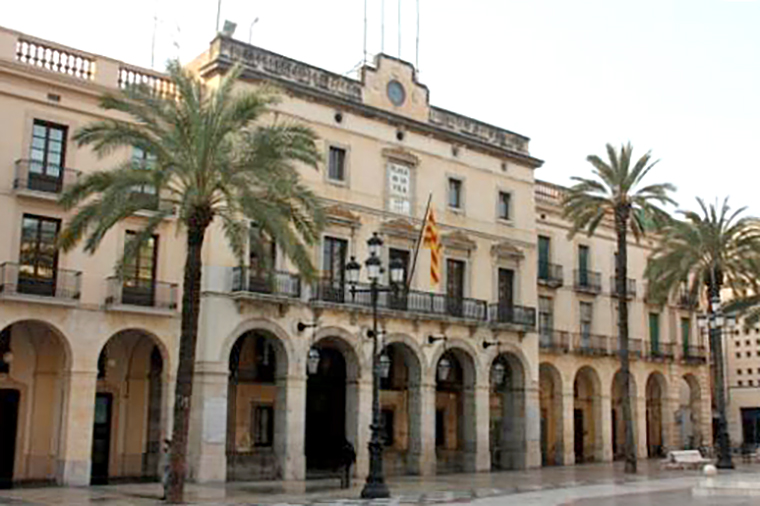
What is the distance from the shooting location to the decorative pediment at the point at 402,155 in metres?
36.3

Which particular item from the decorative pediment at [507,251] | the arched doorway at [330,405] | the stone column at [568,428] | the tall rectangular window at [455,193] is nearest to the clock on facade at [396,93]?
the tall rectangular window at [455,193]

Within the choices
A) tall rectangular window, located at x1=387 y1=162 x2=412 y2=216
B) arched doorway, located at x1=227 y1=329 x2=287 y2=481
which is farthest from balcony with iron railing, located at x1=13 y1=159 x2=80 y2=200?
tall rectangular window, located at x1=387 y1=162 x2=412 y2=216

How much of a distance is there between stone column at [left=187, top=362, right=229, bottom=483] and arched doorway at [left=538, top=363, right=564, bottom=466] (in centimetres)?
1816

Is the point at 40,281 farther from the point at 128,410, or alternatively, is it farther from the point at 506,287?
the point at 506,287

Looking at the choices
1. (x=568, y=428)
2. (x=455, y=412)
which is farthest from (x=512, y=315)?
(x=568, y=428)

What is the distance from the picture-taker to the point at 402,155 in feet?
121

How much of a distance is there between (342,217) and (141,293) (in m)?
8.00

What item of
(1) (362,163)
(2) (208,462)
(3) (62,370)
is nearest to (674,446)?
(1) (362,163)

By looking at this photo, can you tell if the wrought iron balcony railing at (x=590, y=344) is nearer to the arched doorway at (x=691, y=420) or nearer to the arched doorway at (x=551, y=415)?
the arched doorway at (x=551, y=415)

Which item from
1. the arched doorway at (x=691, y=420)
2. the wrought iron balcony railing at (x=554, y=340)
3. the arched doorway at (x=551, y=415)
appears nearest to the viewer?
the arched doorway at (x=551, y=415)

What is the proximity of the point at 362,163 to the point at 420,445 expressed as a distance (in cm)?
1075

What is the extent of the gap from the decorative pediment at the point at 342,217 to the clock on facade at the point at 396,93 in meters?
5.33

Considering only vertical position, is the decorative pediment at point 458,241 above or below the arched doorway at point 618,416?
above

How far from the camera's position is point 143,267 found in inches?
1185
